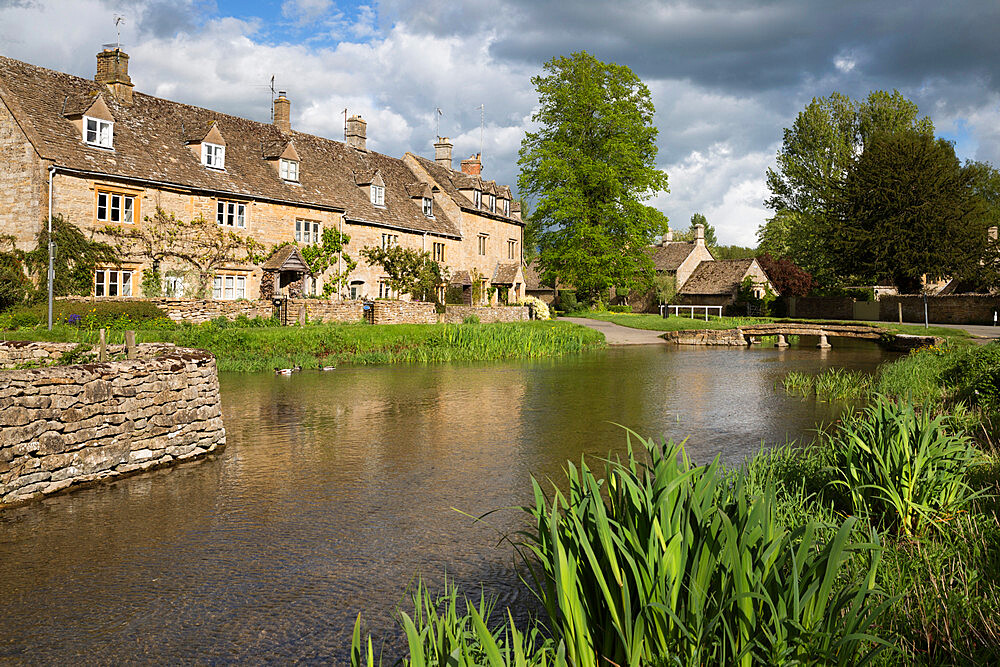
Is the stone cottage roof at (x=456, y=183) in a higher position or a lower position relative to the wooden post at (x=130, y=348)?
higher

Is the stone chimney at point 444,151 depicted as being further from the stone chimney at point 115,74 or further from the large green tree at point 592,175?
the stone chimney at point 115,74

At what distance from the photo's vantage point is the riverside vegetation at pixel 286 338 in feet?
81.3

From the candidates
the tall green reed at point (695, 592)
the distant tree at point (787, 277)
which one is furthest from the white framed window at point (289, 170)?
the distant tree at point (787, 277)

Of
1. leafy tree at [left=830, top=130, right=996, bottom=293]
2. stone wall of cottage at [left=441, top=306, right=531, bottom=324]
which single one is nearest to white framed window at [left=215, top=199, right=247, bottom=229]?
stone wall of cottage at [left=441, top=306, right=531, bottom=324]

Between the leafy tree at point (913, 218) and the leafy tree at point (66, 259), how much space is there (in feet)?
168

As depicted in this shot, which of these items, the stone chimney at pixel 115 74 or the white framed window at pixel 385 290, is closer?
the stone chimney at pixel 115 74

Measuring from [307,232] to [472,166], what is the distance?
25532mm

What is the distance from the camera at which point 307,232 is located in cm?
4181

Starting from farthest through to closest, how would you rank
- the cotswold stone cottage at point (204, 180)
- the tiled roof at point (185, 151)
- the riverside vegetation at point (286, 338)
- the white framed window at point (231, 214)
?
1. the white framed window at point (231, 214)
2. the tiled roof at point (185, 151)
3. the cotswold stone cottage at point (204, 180)
4. the riverside vegetation at point (286, 338)

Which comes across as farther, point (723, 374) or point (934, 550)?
point (723, 374)

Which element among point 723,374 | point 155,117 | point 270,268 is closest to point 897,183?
point 723,374

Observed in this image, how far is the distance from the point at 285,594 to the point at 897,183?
196ft

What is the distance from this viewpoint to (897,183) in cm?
5500

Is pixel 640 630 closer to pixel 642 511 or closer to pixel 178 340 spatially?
pixel 642 511
